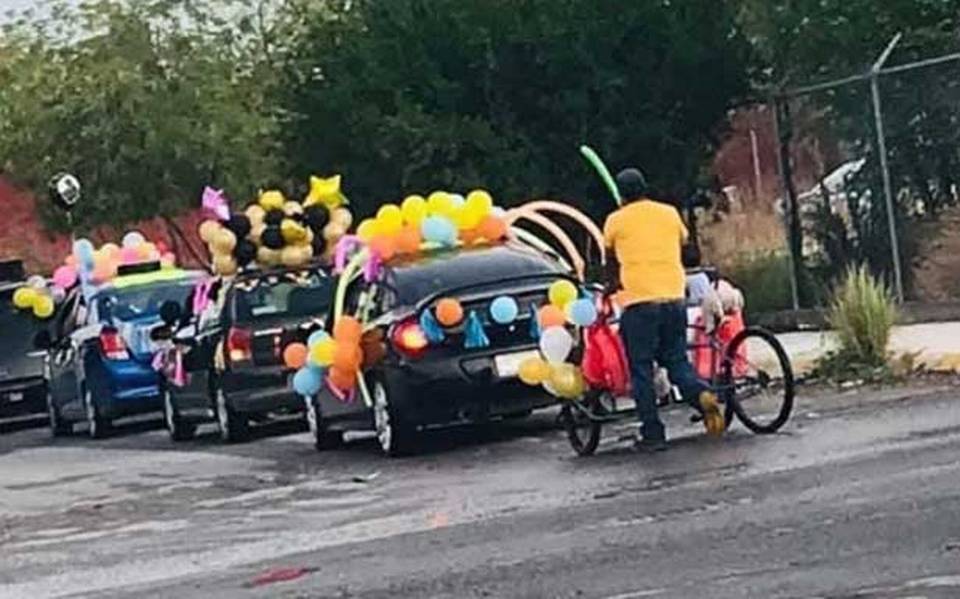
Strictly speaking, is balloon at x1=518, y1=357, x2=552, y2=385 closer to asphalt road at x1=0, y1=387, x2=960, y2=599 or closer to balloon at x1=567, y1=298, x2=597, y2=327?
balloon at x1=567, y1=298, x2=597, y2=327

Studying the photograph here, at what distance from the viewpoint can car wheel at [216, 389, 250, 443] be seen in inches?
870

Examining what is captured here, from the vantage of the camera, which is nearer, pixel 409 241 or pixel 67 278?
pixel 409 241

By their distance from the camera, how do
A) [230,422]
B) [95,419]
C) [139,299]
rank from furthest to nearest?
[139,299]
[95,419]
[230,422]

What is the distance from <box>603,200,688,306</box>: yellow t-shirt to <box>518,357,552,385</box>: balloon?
102 centimetres

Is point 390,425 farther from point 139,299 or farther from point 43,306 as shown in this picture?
point 43,306

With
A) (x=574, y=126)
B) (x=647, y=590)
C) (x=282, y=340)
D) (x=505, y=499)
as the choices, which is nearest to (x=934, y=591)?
(x=647, y=590)

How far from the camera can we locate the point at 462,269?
60.8 feet

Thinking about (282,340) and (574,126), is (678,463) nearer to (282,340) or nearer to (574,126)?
(282,340)

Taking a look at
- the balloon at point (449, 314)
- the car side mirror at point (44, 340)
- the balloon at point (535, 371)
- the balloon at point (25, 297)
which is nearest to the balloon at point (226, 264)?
the balloon at point (449, 314)

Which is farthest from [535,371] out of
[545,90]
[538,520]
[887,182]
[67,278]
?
[67,278]

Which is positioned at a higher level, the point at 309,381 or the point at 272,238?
the point at 272,238

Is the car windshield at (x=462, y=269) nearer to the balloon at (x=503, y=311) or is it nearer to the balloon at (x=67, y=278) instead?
the balloon at (x=503, y=311)

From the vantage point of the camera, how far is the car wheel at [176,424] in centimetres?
2377

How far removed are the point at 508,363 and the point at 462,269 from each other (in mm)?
1155
